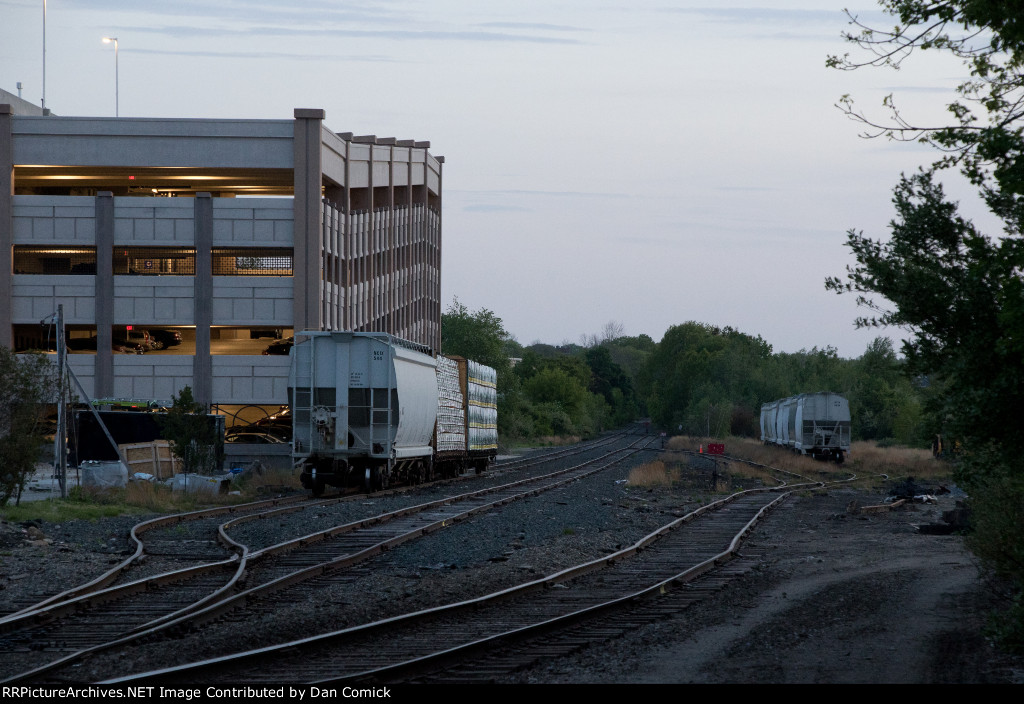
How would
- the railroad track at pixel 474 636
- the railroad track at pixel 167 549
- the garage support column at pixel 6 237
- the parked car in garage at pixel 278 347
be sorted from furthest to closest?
the parked car in garage at pixel 278 347 → the garage support column at pixel 6 237 → the railroad track at pixel 167 549 → the railroad track at pixel 474 636

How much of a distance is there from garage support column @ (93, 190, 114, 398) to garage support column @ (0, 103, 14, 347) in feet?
12.6

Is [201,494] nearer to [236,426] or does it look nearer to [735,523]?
[735,523]

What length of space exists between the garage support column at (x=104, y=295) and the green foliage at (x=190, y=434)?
16.1 metres

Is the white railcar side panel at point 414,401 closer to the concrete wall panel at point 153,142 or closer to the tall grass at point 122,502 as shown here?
the tall grass at point 122,502

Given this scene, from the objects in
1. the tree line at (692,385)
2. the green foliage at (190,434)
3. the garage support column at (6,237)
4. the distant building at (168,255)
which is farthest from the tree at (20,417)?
the tree line at (692,385)

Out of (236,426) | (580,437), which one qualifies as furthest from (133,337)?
(580,437)

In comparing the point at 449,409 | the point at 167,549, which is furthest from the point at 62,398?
Result: the point at 449,409

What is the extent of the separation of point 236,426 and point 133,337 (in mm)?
6271

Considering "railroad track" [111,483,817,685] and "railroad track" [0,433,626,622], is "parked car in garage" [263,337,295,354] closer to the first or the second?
"railroad track" [0,433,626,622]

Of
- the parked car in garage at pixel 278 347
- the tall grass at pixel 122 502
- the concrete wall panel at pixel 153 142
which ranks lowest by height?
the tall grass at pixel 122 502

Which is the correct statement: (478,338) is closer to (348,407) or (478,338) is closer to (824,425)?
(824,425)

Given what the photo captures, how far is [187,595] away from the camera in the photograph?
12.1m

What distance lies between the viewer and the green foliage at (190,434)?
3108cm

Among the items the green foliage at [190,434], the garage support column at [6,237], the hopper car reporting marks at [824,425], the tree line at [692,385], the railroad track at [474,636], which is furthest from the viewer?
the tree line at [692,385]
